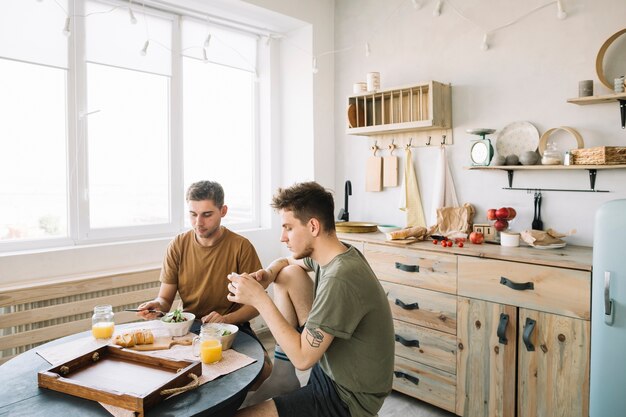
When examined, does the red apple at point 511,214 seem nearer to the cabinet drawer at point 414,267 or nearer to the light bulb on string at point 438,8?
the cabinet drawer at point 414,267

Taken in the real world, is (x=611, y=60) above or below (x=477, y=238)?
above

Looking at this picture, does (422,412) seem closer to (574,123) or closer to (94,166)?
(574,123)

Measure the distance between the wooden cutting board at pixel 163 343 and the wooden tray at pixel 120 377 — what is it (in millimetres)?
96

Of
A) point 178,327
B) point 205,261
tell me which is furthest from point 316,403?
point 205,261

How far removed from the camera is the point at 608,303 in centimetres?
202

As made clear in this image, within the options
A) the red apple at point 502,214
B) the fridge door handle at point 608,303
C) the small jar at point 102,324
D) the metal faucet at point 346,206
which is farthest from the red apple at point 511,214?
the small jar at point 102,324

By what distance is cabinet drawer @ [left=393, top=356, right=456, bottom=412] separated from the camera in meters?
2.67

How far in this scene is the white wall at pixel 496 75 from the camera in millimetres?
2678

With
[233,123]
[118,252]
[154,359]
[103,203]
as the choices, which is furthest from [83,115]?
[154,359]

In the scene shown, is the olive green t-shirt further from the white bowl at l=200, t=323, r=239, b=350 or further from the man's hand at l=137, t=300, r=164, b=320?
the man's hand at l=137, t=300, r=164, b=320

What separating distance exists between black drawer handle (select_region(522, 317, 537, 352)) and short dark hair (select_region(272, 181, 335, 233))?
124 centimetres

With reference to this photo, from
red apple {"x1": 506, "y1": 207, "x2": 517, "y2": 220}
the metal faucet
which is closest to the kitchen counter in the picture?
red apple {"x1": 506, "y1": 207, "x2": 517, "y2": 220}

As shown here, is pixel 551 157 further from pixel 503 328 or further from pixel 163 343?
pixel 163 343

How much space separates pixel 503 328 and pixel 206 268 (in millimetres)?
1496
